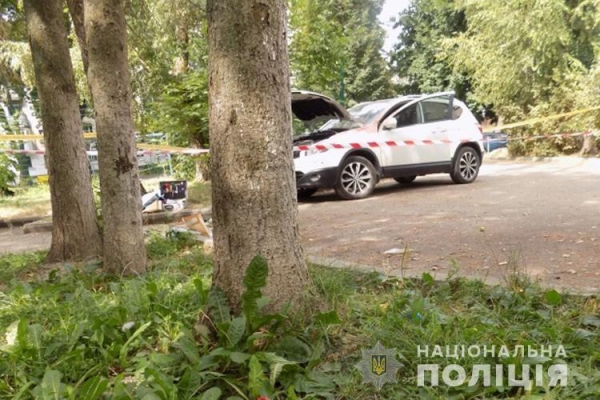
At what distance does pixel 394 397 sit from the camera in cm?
198

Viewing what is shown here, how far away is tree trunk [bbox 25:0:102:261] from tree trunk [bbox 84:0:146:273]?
958 mm

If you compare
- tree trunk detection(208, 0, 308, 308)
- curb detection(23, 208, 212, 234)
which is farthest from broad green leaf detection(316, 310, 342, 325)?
curb detection(23, 208, 212, 234)

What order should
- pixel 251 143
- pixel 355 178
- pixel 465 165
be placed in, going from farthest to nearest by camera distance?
1. pixel 465 165
2. pixel 355 178
3. pixel 251 143

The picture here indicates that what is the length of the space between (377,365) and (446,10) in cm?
3420

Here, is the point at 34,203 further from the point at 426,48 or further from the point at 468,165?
the point at 426,48

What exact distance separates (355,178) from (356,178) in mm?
21

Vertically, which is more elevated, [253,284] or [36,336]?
[253,284]

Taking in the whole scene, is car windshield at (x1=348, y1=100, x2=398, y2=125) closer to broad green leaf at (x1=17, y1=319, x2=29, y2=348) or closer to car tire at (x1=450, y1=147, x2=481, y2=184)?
Result: car tire at (x1=450, y1=147, x2=481, y2=184)

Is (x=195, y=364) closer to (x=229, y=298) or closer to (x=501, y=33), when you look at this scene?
(x=229, y=298)

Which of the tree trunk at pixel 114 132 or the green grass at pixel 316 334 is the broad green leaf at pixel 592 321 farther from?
the tree trunk at pixel 114 132

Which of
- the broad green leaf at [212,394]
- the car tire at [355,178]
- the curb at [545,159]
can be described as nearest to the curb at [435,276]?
the broad green leaf at [212,394]

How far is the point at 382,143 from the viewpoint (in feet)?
28.8

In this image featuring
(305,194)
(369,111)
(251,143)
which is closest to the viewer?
(251,143)

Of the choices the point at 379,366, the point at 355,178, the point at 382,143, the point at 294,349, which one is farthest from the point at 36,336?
the point at 382,143
